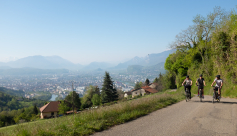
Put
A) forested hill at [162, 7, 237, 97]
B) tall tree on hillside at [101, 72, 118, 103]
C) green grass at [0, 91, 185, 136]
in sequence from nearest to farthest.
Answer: green grass at [0, 91, 185, 136]
forested hill at [162, 7, 237, 97]
tall tree on hillside at [101, 72, 118, 103]

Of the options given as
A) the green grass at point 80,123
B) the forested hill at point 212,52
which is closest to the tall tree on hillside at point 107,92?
the forested hill at point 212,52

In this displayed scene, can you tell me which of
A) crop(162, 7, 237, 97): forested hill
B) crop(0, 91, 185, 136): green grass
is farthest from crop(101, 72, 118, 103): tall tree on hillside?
crop(0, 91, 185, 136): green grass

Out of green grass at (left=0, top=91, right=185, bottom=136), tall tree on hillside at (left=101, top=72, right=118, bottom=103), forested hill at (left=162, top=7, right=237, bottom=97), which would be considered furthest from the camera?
tall tree on hillside at (left=101, top=72, right=118, bottom=103)

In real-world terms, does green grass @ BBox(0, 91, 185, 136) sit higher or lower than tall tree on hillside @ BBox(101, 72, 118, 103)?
higher

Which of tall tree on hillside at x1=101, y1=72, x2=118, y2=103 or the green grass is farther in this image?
tall tree on hillside at x1=101, y1=72, x2=118, y2=103

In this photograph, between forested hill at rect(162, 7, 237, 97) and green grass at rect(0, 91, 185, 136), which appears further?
forested hill at rect(162, 7, 237, 97)

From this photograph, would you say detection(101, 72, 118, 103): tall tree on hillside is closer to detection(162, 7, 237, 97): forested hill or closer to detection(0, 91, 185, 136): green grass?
detection(162, 7, 237, 97): forested hill

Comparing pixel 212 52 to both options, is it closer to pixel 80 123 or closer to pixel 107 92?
pixel 80 123

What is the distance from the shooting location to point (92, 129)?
5172mm

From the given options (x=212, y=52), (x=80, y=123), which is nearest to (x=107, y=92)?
(x=212, y=52)

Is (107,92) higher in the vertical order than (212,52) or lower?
lower

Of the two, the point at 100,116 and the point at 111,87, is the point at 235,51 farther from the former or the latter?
the point at 111,87

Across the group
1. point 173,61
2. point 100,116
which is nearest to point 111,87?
point 173,61

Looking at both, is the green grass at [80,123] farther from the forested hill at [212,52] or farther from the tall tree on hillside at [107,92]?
the tall tree on hillside at [107,92]
